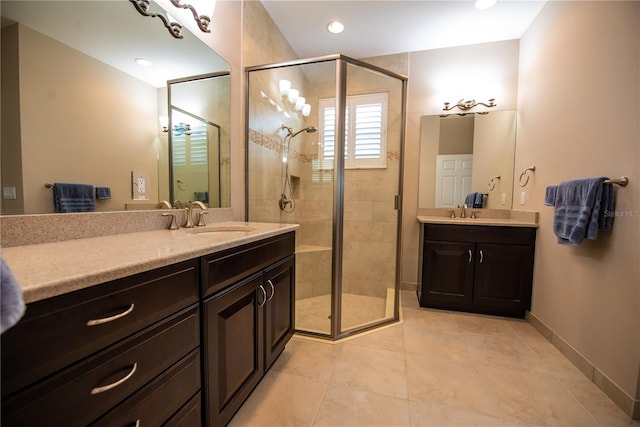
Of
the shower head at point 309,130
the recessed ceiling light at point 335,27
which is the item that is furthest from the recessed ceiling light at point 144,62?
the recessed ceiling light at point 335,27

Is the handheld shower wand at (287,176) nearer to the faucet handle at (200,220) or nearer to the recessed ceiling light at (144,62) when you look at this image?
the faucet handle at (200,220)

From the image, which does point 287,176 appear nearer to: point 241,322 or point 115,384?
point 241,322

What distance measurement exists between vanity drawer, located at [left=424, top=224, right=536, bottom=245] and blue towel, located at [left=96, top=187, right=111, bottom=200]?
2290 millimetres

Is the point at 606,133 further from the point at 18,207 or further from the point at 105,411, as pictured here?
the point at 18,207

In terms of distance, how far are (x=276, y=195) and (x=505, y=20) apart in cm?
259

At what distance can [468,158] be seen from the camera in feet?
8.64

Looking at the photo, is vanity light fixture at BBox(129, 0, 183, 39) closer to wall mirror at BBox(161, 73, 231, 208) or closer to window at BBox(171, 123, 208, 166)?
wall mirror at BBox(161, 73, 231, 208)

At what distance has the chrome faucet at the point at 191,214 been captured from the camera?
146cm

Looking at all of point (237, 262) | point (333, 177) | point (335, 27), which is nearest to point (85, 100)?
point (237, 262)

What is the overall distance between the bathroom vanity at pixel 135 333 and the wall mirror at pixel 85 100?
0.87ft

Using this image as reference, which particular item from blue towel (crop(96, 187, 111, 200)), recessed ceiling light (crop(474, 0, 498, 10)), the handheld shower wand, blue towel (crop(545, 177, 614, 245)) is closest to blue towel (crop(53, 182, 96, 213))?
blue towel (crop(96, 187, 111, 200))

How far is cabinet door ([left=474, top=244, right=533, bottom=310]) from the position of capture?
85.9 inches

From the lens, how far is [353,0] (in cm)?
205

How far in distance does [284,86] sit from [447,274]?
228 centimetres
